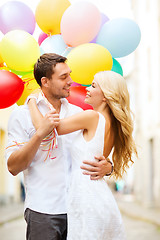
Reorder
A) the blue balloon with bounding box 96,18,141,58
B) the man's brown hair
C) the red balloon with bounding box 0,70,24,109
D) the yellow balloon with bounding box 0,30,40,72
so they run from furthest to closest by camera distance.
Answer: the blue balloon with bounding box 96,18,141,58
the yellow balloon with bounding box 0,30,40,72
the red balloon with bounding box 0,70,24,109
the man's brown hair

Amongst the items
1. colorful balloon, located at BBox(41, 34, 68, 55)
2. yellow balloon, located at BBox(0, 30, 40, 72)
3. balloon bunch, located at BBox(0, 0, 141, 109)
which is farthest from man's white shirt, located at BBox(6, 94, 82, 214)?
colorful balloon, located at BBox(41, 34, 68, 55)

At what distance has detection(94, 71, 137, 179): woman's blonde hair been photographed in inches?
117

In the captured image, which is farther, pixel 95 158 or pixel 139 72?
pixel 139 72

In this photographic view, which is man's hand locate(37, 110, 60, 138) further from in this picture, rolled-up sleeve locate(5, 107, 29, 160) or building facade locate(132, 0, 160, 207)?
building facade locate(132, 0, 160, 207)

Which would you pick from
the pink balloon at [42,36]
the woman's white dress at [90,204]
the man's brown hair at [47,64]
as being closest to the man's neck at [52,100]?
the man's brown hair at [47,64]

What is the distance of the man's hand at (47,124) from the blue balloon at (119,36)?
125 centimetres

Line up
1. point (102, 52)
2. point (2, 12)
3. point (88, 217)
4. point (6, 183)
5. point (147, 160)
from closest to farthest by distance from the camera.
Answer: point (88, 217) < point (102, 52) < point (2, 12) < point (147, 160) < point (6, 183)

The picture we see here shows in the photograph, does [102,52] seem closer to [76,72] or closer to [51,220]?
[76,72]

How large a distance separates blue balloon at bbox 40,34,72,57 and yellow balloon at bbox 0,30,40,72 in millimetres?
225

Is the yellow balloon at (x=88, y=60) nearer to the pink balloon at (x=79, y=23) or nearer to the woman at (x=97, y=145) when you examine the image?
the pink balloon at (x=79, y=23)

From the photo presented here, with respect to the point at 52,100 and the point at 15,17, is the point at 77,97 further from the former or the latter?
the point at 15,17

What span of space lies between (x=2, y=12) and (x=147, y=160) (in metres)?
16.3

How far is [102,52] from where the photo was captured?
11.4 ft

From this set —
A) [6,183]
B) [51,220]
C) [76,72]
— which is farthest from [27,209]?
[6,183]
